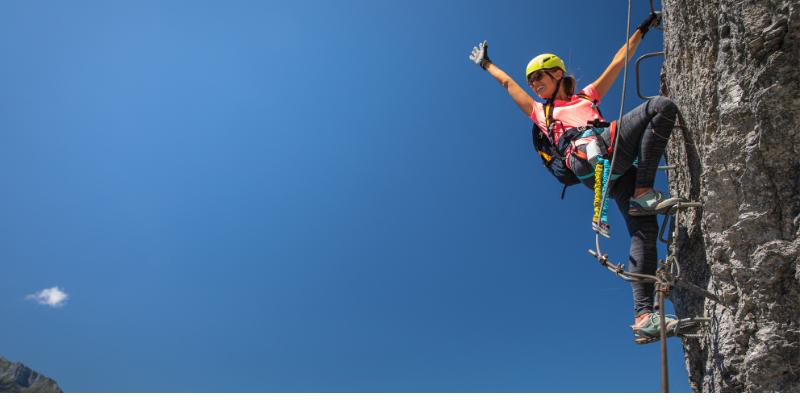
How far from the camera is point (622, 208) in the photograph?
4438mm

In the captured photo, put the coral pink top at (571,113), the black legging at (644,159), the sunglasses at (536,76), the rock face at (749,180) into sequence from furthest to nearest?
the sunglasses at (536,76)
the coral pink top at (571,113)
the black legging at (644,159)
the rock face at (749,180)

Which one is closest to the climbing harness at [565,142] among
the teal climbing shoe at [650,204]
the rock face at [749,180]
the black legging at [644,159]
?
the black legging at [644,159]

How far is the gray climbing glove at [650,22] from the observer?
4793 millimetres

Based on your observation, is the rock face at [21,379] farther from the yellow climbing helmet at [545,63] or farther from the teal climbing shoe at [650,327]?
the teal climbing shoe at [650,327]

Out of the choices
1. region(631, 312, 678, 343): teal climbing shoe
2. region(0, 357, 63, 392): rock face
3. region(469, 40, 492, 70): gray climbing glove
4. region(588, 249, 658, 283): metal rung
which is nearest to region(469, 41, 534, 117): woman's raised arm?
region(469, 40, 492, 70): gray climbing glove

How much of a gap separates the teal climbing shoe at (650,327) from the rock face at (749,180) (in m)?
0.46

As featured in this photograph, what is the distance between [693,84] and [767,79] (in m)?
0.88

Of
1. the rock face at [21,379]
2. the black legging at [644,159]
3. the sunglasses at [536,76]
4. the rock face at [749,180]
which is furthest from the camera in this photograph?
the rock face at [21,379]

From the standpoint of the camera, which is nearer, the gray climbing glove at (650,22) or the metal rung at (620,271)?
the metal rung at (620,271)

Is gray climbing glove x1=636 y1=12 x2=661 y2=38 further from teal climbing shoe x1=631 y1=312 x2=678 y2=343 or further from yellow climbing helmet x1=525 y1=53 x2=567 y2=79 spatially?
teal climbing shoe x1=631 y1=312 x2=678 y2=343
